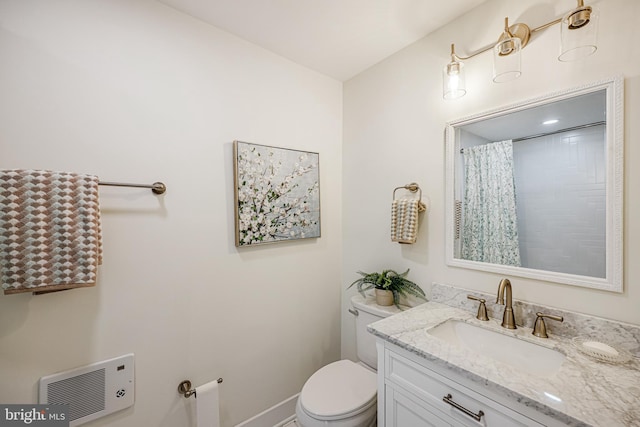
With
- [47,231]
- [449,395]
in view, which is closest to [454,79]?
[449,395]

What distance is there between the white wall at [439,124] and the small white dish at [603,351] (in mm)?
112

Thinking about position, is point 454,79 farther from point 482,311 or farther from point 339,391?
point 339,391

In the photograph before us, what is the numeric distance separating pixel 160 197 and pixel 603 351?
1.89m

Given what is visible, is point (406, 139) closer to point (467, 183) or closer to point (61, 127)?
point (467, 183)

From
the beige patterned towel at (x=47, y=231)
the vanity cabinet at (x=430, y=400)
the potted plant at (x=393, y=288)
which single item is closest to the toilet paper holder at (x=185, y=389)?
the beige patterned towel at (x=47, y=231)

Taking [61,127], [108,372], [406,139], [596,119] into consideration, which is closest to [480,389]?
[596,119]

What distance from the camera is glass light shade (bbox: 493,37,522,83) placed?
112 centimetres

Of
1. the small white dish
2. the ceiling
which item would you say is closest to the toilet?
the small white dish

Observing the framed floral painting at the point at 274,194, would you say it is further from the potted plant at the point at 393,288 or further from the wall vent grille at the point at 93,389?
the wall vent grille at the point at 93,389

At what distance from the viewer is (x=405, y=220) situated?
1561 millimetres

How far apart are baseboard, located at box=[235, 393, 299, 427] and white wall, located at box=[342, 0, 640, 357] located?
1.82 ft

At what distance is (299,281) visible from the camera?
187 cm

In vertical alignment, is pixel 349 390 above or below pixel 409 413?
below

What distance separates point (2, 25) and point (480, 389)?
6.94ft
